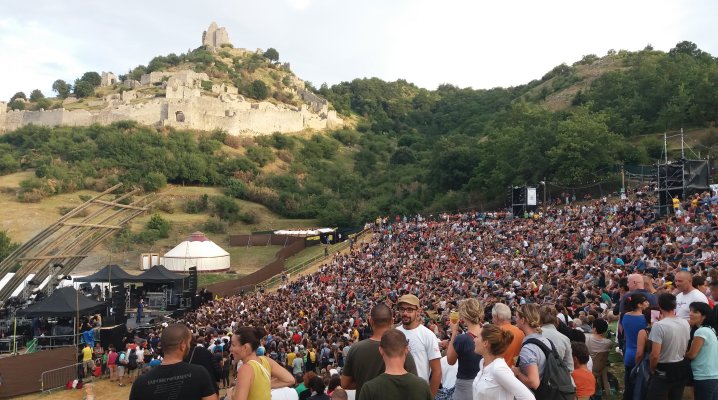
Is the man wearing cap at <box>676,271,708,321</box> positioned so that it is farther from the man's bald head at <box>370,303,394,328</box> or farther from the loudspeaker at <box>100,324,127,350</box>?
the loudspeaker at <box>100,324,127,350</box>

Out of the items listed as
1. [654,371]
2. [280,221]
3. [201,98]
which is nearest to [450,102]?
[201,98]

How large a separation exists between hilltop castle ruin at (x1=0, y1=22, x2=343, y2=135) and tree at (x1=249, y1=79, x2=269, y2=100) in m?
5.91

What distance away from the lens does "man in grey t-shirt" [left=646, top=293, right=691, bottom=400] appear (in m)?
5.93

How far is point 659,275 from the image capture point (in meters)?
15.2

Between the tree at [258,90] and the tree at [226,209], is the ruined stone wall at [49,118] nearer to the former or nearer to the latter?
the tree at [258,90]

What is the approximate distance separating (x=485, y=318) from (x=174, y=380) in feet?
33.9

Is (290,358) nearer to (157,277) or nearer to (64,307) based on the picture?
(64,307)

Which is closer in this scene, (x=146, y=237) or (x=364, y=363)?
(x=364, y=363)

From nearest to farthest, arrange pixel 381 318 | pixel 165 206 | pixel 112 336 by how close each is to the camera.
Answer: pixel 381 318
pixel 112 336
pixel 165 206

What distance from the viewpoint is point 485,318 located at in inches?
535

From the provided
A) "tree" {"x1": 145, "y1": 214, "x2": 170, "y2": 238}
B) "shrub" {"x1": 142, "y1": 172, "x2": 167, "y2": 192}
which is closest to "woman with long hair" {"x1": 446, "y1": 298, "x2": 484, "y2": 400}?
"tree" {"x1": 145, "y1": 214, "x2": 170, "y2": 238}

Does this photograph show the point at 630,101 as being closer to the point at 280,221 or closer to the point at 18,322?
the point at 280,221

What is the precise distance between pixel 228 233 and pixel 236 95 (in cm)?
4894

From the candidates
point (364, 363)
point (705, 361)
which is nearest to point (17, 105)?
point (364, 363)
